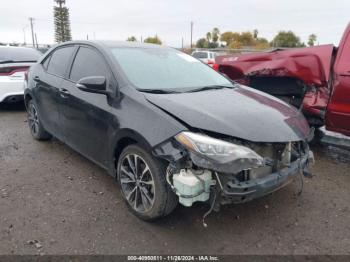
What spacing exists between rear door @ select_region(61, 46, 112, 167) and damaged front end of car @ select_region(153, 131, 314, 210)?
35.8 inches

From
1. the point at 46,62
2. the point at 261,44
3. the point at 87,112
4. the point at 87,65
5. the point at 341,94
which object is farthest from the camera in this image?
the point at 261,44

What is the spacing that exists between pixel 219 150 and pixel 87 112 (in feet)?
5.36

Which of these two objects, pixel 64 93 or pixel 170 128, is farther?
pixel 64 93

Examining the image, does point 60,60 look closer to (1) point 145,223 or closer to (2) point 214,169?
(1) point 145,223

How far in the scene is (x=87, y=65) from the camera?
3572 millimetres

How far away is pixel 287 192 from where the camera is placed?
3490 millimetres

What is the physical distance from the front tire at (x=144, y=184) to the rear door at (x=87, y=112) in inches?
14.5

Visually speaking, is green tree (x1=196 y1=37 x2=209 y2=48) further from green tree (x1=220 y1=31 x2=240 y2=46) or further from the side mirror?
the side mirror

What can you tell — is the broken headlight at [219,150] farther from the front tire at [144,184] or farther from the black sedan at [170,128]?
the front tire at [144,184]

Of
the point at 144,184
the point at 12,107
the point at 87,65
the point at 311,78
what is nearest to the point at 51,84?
the point at 87,65

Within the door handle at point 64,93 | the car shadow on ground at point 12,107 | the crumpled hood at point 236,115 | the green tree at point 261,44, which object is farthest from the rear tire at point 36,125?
the green tree at point 261,44

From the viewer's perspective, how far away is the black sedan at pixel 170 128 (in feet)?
7.86

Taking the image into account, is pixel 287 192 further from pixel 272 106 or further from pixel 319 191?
pixel 272 106

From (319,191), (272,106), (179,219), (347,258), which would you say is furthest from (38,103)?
(347,258)
